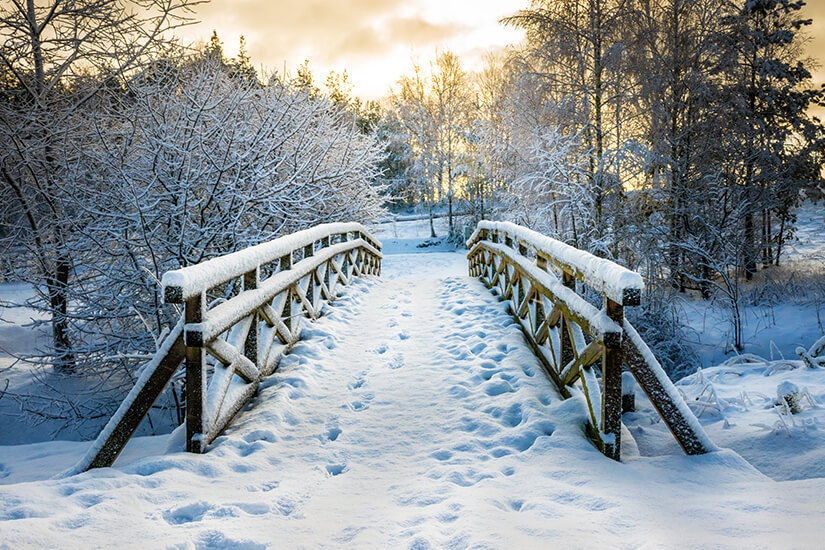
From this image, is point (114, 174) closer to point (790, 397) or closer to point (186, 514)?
point (186, 514)

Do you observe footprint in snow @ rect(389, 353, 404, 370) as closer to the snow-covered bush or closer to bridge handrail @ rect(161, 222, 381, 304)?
bridge handrail @ rect(161, 222, 381, 304)

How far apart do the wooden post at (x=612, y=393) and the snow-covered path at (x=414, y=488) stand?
12cm

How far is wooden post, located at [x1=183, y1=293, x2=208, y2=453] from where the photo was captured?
9.76 ft

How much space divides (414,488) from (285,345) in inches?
112

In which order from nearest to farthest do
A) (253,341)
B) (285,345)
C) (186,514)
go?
(186,514) → (253,341) → (285,345)

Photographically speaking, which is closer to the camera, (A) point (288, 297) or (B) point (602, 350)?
(B) point (602, 350)

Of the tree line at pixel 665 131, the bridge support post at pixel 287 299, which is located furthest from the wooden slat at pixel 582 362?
the tree line at pixel 665 131

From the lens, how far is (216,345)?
331 cm

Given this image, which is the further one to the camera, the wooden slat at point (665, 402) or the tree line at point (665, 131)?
the tree line at point (665, 131)

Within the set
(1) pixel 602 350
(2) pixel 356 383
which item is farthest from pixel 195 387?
(1) pixel 602 350

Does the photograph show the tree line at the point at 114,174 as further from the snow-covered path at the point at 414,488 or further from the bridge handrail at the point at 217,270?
the snow-covered path at the point at 414,488

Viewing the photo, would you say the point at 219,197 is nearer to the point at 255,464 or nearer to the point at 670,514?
the point at 255,464

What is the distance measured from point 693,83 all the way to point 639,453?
15.5 m

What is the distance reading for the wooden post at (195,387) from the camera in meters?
2.97
